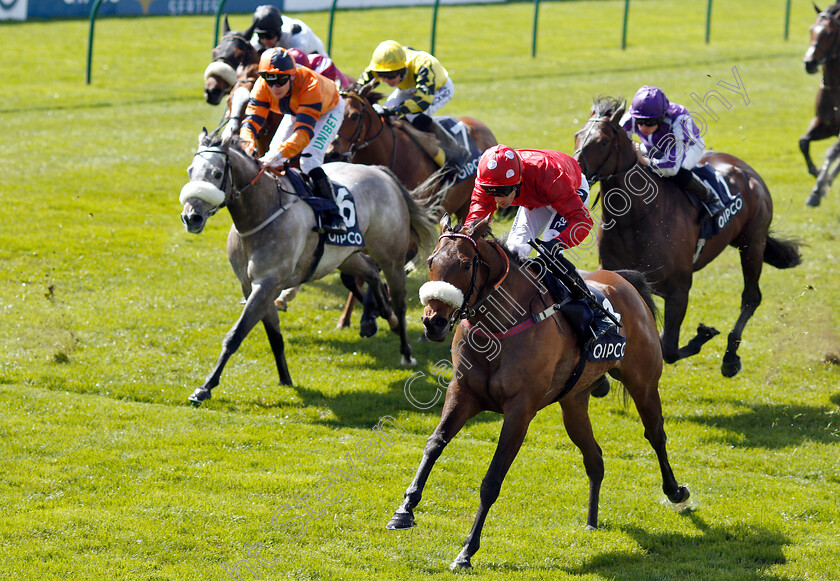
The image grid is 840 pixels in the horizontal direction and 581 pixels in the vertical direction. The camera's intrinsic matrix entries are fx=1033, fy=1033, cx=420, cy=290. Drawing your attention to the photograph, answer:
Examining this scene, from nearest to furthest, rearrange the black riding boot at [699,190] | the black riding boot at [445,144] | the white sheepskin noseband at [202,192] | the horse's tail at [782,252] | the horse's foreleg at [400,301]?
the white sheepskin noseband at [202,192], the black riding boot at [699,190], the horse's foreleg at [400,301], the horse's tail at [782,252], the black riding boot at [445,144]

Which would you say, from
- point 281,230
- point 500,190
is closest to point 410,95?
point 281,230

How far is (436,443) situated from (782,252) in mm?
5510

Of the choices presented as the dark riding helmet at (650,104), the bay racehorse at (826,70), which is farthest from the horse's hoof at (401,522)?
the bay racehorse at (826,70)

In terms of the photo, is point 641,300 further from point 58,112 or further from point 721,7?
point 721,7

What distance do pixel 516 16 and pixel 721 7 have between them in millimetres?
8313

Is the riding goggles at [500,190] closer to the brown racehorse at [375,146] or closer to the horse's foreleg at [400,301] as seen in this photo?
the horse's foreleg at [400,301]

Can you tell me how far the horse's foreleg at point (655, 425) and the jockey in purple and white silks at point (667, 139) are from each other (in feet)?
7.66

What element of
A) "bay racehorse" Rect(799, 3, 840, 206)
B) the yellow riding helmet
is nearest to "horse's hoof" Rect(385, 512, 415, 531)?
the yellow riding helmet

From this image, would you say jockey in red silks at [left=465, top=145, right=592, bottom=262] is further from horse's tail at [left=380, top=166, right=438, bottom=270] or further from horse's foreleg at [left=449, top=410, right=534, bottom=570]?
horse's tail at [left=380, top=166, right=438, bottom=270]

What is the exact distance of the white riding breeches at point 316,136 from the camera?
28.5 ft

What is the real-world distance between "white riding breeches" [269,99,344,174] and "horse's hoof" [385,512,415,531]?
4100 mm

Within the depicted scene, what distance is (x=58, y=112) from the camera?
17812 millimetres

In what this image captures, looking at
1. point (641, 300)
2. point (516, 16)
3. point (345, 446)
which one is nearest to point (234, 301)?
point (345, 446)

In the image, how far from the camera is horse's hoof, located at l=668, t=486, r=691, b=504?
6582mm
